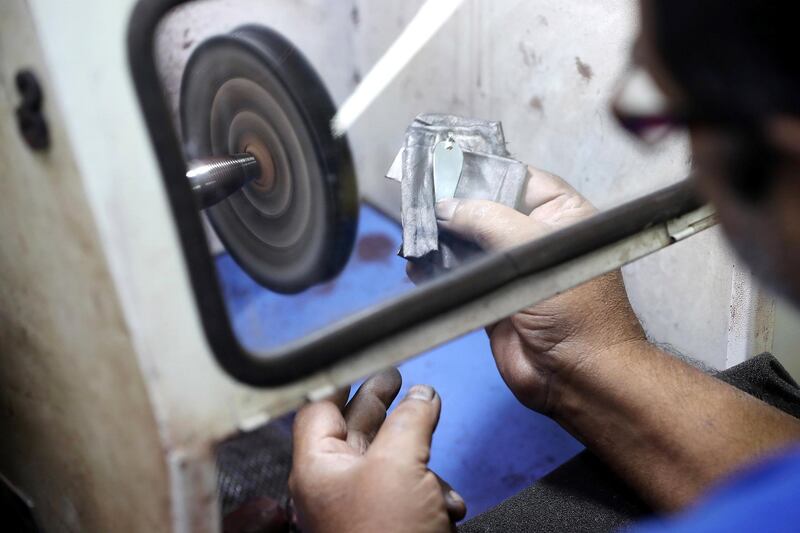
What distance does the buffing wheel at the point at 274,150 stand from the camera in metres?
Result: 0.95

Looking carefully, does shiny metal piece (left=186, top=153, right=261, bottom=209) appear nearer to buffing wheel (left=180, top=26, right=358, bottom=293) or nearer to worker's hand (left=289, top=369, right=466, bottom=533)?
buffing wheel (left=180, top=26, right=358, bottom=293)

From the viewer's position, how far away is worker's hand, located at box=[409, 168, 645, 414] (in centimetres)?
95

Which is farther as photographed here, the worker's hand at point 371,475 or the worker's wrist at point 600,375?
the worker's wrist at point 600,375

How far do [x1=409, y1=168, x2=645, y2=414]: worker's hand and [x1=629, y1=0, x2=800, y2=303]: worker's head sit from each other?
455mm

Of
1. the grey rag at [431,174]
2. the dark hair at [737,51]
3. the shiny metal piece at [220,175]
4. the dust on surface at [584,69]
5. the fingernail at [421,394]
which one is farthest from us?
the dust on surface at [584,69]

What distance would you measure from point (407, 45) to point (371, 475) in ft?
2.78

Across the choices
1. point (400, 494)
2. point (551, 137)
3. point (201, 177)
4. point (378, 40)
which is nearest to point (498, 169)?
point (551, 137)

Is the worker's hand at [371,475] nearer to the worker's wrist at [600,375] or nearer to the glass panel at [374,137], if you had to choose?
the glass panel at [374,137]

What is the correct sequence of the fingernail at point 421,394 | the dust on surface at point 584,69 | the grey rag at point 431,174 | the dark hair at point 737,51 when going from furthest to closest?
1. the dust on surface at point 584,69
2. the grey rag at point 431,174
3. the fingernail at point 421,394
4. the dark hair at point 737,51

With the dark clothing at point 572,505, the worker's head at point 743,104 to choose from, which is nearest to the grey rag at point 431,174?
the dark clothing at point 572,505

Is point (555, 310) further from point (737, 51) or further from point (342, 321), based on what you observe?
point (737, 51)

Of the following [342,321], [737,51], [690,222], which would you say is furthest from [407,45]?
[737,51]

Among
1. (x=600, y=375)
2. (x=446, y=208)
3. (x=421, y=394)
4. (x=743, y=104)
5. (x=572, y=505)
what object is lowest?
(x=572, y=505)

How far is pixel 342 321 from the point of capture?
1.90 feet
